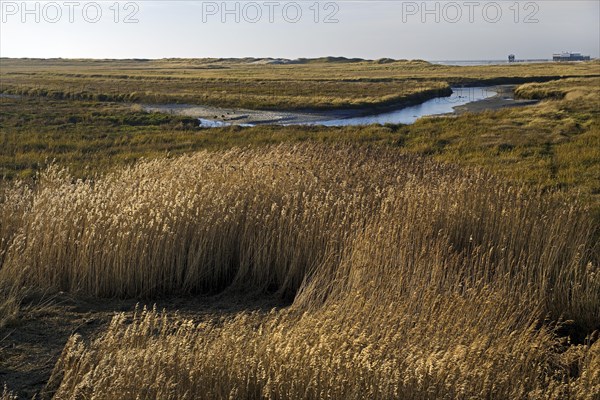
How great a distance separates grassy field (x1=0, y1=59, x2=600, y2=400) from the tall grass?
0.02 m

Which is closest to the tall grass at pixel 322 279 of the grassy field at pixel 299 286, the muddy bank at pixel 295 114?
the grassy field at pixel 299 286

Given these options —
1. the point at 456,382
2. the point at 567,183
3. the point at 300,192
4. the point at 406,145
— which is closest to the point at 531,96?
the point at 406,145

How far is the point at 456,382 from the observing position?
3.62 metres

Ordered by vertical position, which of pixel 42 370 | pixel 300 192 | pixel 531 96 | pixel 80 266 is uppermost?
pixel 531 96

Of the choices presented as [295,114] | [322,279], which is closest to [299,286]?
[322,279]

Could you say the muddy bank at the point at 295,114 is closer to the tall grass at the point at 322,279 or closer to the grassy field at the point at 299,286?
the grassy field at the point at 299,286

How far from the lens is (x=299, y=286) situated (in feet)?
20.1

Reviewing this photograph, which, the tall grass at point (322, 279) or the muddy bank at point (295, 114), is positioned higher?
the muddy bank at point (295, 114)

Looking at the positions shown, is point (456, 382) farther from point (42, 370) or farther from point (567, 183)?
point (567, 183)

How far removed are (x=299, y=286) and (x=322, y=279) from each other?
2.36ft

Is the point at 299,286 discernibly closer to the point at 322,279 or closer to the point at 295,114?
the point at 322,279

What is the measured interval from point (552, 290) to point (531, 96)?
1988 inches

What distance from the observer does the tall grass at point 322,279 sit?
12.0 feet

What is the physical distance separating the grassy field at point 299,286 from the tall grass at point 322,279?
0.07 feet
